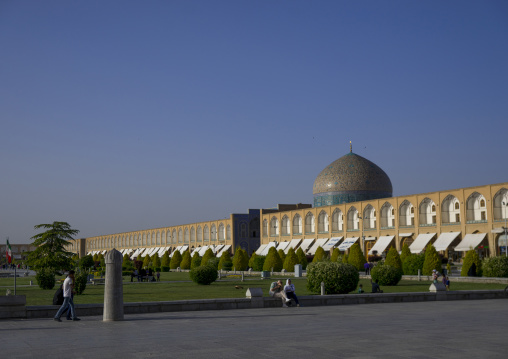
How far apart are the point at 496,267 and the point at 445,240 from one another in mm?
17389

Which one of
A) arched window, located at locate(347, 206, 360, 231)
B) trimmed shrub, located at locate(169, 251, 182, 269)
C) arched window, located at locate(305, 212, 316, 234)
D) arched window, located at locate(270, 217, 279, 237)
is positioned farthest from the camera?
arched window, located at locate(270, 217, 279, 237)

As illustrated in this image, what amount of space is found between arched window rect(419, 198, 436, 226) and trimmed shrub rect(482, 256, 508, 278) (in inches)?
762

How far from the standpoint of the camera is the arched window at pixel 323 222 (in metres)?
59.7

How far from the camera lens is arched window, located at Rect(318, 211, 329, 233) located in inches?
2351

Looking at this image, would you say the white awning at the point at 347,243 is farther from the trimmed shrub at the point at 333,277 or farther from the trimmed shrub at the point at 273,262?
the trimmed shrub at the point at 333,277

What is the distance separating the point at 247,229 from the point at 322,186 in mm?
13104

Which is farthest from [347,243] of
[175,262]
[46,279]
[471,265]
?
[46,279]

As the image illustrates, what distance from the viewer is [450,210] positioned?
45656 mm

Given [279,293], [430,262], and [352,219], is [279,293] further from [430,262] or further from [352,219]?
[352,219]

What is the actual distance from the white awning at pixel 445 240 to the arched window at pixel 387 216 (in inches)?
252

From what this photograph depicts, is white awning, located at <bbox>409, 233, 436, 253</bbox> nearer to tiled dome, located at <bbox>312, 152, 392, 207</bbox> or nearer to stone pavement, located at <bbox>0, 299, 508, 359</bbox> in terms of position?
tiled dome, located at <bbox>312, 152, 392, 207</bbox>

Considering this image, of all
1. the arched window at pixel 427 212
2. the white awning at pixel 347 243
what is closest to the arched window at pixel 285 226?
the white awning at pixel 347 243

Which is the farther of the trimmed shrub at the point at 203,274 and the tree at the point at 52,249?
the tree at the point at 52,249

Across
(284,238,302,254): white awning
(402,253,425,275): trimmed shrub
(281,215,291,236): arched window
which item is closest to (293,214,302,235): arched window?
(284,238,302,254): white awning
